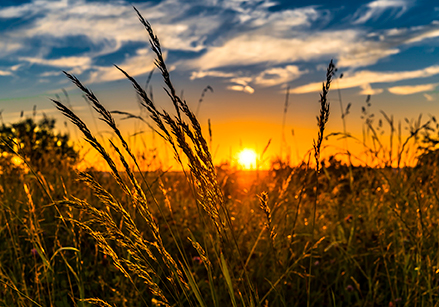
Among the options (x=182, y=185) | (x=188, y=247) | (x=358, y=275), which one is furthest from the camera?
(x=182, y=185)

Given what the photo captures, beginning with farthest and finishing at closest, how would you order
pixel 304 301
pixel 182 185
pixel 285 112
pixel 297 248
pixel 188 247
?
pixel 182 185, pixel 285 112, pixel 188 247, pixel 297 248, pixel 304 301

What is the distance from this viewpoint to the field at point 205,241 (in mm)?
1204

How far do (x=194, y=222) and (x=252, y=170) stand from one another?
0.83 metres

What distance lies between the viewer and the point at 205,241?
1.65 meters

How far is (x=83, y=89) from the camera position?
3.78ft

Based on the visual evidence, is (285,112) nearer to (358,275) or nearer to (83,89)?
(358,275)

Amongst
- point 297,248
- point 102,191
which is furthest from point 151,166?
point 102,191

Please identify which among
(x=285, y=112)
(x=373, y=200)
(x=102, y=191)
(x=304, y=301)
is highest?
(x=285, y=112)

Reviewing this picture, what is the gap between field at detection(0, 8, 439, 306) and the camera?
3.95ft

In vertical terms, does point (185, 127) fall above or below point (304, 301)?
above

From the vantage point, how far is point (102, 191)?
4.17ft

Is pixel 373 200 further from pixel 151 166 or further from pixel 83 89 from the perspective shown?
pixel 83 89

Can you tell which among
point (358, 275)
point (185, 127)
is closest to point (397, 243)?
point (358, 275)

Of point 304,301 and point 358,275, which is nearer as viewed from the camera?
point 304,301
